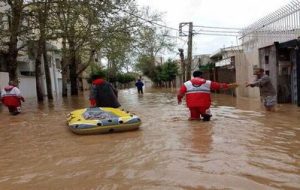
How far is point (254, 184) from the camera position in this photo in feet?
19.9

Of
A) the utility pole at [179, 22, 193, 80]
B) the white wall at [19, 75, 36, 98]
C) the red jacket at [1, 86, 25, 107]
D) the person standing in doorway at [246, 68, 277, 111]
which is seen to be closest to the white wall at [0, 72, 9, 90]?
the white wall at [19, 75, 36, 98]

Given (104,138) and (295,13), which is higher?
(295,13)

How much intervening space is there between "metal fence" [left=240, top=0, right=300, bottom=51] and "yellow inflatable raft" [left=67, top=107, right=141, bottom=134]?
9.16 metres

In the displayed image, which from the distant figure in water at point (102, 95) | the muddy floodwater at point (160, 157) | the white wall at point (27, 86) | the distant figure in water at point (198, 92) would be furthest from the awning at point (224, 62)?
the distant figure in water at point (102, 95)

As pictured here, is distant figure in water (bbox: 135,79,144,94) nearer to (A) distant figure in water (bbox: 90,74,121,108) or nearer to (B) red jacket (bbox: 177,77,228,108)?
(A) distant figure in water (bbox: 90,74,121,108)

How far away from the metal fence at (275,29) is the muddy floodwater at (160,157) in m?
6.61

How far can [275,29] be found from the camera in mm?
20656

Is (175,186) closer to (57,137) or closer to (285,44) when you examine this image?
(57,137)

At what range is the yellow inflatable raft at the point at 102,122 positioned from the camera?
11.2m

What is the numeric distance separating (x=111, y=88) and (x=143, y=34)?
61.7ft

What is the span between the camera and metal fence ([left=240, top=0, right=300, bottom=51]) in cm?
1827

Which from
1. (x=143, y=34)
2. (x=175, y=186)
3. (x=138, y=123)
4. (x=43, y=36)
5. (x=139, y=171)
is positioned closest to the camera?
(x=175, y=186)

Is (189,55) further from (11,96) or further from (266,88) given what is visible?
(266,88)

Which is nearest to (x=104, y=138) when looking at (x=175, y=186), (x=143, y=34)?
(x=175, y=186)
